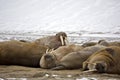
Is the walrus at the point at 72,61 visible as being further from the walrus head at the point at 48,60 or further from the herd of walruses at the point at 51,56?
the walrus head at the point at 48,60

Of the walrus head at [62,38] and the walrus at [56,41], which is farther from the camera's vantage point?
the walrus head at [62,38]

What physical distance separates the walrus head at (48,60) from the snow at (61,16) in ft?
58.6

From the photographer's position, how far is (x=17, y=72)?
6.25m

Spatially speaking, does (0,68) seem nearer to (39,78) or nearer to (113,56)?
(39,78)

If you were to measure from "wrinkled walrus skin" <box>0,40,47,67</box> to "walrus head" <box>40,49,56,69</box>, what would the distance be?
1.25ft

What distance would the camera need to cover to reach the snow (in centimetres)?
2764

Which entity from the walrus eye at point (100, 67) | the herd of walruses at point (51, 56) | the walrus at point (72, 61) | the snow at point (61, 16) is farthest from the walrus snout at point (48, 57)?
the snow at point (61, 16)

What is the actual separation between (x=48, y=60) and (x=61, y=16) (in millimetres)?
27912

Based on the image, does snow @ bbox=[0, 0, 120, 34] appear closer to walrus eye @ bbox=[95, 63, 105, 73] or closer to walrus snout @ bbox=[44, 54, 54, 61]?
walrus snout @ bbox=[44, 54, 54, 61]

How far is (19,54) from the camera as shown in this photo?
23.4 ft

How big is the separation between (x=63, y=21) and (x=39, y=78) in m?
26.6

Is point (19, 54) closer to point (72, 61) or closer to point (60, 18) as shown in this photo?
point (72, 61)

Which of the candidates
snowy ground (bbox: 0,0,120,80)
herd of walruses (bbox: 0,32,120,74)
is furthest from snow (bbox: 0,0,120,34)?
herd of walruses (bbox: 0,32,120,74)

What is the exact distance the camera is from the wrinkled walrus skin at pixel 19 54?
280 inches
